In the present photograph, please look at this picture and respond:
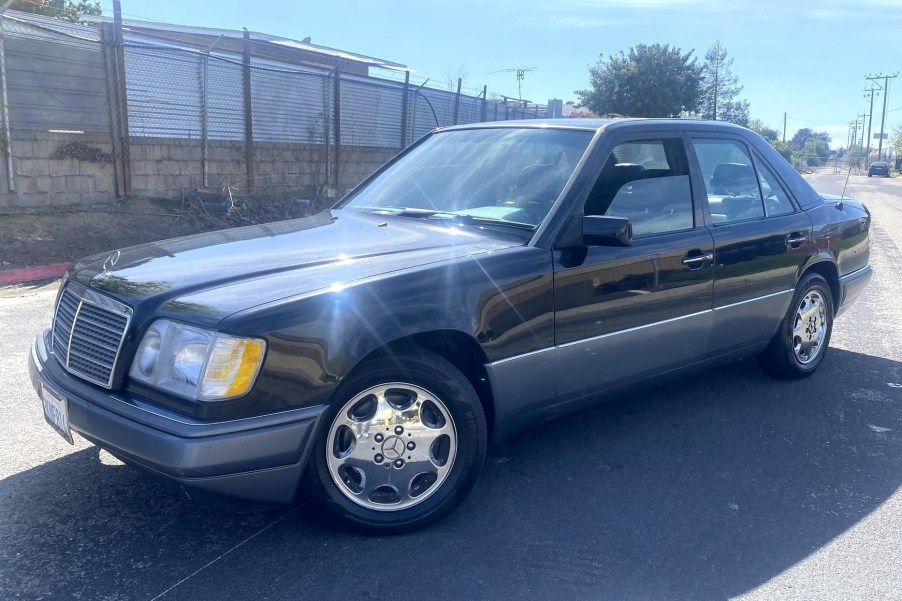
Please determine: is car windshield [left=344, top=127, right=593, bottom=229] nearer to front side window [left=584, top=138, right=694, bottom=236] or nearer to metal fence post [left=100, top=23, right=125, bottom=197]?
front side window [left=584, top=138, right=694, bottom=236]

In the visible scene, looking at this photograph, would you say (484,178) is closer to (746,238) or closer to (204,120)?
(746,238)

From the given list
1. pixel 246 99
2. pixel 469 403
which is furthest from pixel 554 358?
pixel 246 99

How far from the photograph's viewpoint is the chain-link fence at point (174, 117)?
33.3 feet

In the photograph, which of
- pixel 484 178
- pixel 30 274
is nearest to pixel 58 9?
pixel 30 274

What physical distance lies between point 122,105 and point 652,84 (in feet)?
85.3

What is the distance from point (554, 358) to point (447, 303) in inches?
26.3

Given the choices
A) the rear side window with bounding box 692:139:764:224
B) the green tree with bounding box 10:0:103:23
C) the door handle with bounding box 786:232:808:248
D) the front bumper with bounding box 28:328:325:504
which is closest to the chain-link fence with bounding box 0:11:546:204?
the front bumper with bounding box 28:328:325:504

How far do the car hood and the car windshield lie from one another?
6.1 inches

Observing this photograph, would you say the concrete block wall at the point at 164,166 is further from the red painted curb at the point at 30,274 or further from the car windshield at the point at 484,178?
the car windshield at the point at 484,178

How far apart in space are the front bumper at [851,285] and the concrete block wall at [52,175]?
9.53 meters

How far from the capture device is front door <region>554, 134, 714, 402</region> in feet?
11.9

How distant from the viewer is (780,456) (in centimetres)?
406

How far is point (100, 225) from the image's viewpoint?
→ 10.6 metres

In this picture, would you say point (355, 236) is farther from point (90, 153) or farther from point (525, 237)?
point (90, 153)
